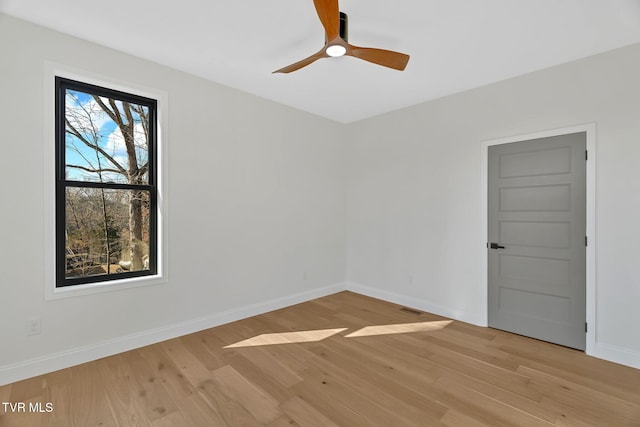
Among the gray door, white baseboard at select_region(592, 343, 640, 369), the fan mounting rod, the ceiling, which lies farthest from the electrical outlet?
white baseboard at select_region(592, 343, 640, 369)

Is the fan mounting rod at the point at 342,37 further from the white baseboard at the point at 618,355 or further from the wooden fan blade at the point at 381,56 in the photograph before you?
the white baseboard at the point at 618,355

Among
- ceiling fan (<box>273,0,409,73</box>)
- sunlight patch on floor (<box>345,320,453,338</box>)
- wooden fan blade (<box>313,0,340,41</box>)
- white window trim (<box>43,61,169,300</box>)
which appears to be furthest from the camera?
sunlight patch on floor (<box>345,320,453,338</box>)

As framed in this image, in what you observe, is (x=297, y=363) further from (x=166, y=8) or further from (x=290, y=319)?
(x=166, y=8)

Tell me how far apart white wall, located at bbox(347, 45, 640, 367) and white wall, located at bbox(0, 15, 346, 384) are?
0.61m

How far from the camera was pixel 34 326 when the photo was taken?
230 centimetres

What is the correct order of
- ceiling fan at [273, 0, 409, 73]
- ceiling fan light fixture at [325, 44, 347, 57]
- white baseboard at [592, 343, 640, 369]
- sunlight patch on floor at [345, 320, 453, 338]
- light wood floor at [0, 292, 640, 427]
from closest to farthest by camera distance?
1. ceiling fan at [273, 0, 409, 73]
2. light wood floor at [0, 292, 640, 427]
3. ceiling fan light fixture at [325, 44, 347, 57]
4. white baseboard at [592, 343, 640, 369]
5. sunlight patch on floor at [345, 320, 453, 338]

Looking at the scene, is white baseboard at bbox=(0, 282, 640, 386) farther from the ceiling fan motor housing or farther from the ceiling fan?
the ceiling fan motor housing

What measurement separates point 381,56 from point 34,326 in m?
3.42

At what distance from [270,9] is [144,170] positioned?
77.6 inches

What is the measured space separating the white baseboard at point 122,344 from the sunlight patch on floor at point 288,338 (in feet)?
1.82

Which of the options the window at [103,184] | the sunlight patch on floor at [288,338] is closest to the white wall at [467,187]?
the sunlight patch on floor at [288,338]

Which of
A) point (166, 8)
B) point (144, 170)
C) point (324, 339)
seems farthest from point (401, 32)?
point (324, 339)

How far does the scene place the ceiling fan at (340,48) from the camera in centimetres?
177

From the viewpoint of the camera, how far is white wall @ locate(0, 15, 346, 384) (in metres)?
2.24
